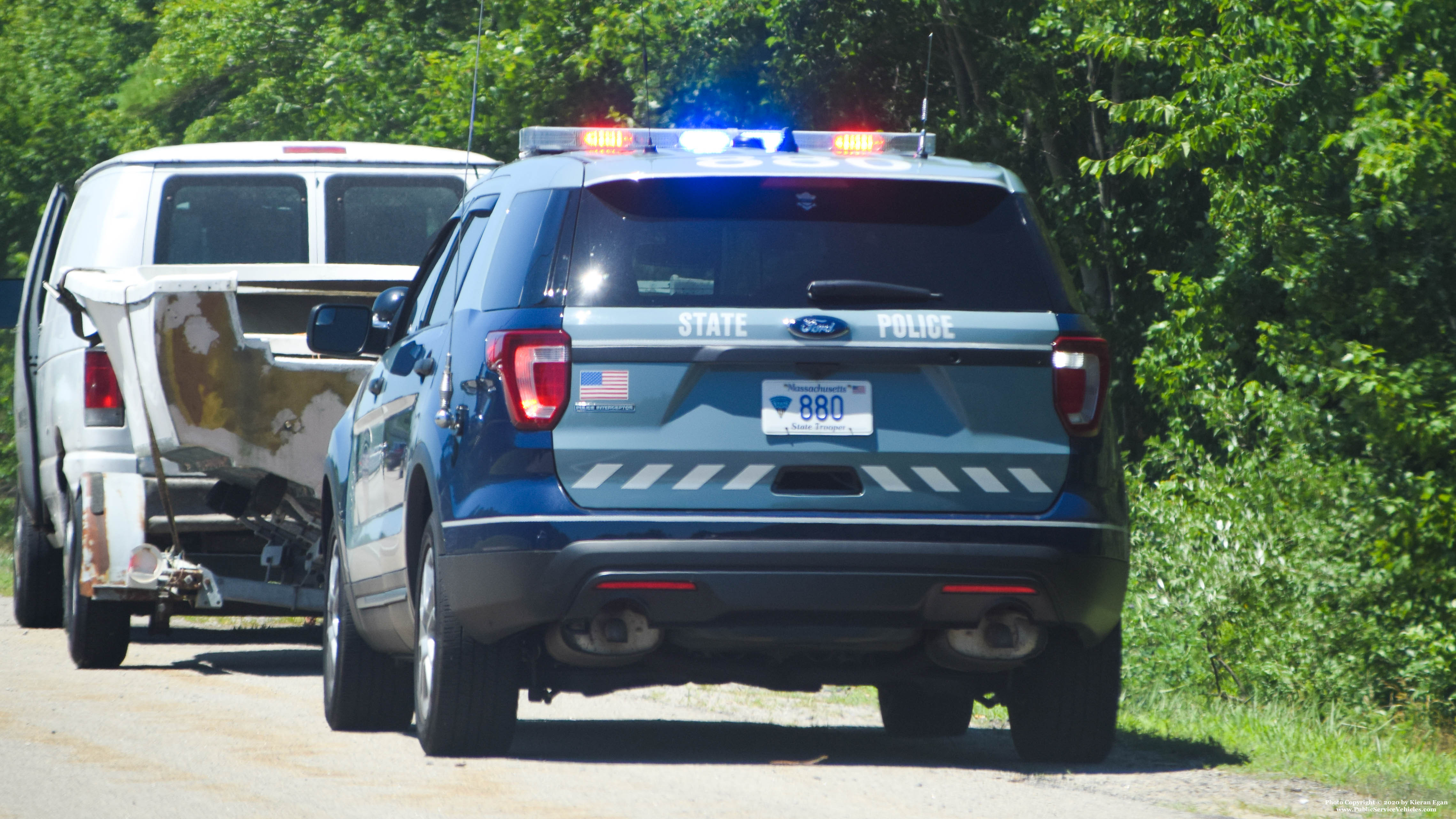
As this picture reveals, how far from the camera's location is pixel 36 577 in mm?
13102

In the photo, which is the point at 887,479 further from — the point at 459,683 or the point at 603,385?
the point at 459,683

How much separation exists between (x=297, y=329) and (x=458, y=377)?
3816mm

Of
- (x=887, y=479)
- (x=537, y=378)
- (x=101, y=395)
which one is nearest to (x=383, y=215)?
(x=101, y=395)

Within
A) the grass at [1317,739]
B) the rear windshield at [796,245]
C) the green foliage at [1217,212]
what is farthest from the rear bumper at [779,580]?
the green foliage at [1217,212]

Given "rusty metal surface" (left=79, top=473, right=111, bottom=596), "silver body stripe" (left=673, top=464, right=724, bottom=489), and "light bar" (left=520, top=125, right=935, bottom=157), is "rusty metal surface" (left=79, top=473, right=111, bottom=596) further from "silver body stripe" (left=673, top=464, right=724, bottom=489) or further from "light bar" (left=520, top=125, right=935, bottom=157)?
"silver body stripe" (left=673, top=464, right=724, bottom=489)

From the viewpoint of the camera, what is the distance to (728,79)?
21906 millimetres

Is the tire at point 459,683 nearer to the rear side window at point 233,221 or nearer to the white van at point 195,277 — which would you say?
the white van at point 195,277

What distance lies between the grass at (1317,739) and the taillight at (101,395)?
513 centimetres

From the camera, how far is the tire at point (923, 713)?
768 centimetres

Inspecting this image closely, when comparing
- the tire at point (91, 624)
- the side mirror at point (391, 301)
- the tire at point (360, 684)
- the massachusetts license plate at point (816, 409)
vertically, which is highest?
the massachusetts license plate at point (816, 409)

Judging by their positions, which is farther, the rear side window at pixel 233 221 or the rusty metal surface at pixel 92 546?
the rear side window at pixel 233 221

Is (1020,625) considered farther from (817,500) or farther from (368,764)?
(368,764)

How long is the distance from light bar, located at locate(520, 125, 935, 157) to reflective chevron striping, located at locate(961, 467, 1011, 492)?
1.12m

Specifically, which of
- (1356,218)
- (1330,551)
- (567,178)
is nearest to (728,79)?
(1356,218)
